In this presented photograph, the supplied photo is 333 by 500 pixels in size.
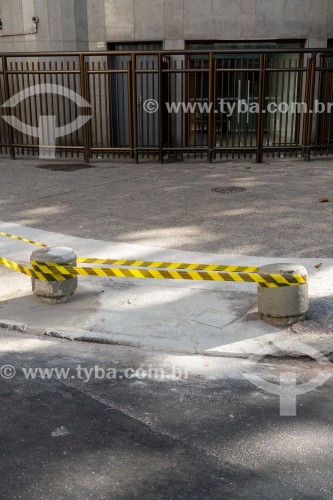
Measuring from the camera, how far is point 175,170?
14422 mm

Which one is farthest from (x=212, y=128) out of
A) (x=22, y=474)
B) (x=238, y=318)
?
(x=22, y=474)

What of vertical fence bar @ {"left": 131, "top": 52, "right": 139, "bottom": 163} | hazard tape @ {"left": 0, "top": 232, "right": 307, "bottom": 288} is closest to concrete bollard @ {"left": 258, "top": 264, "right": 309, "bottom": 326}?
hazard tape @ {"left": 0, "top": 232, "right": 307, "bottom": 288}

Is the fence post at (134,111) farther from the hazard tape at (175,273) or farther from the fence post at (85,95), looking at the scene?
the hazard tape at (175,273)

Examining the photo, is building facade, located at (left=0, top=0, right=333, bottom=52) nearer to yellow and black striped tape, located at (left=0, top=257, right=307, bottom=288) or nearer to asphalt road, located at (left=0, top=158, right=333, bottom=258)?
asphalt road, located at (left=0, top=158, right=333, bottom=258)

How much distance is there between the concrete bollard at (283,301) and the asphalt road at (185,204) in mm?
2047

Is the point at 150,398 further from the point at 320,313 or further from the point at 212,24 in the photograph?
the point at 212,24

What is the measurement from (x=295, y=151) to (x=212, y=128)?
2.95 meters

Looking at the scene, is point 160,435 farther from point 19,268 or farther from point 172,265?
point 19,268

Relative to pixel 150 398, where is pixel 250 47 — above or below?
above

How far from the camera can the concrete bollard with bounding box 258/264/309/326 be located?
5.51 m

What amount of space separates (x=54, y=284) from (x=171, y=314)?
50.8 inches

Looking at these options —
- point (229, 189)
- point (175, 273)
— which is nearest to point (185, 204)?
point (229, 189)

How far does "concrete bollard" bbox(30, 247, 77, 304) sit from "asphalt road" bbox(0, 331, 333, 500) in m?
1.13

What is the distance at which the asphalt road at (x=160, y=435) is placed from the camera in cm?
342
